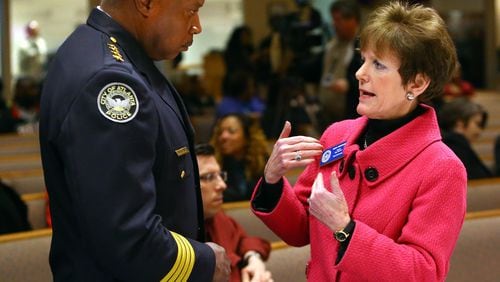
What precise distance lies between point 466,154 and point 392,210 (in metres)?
2.71

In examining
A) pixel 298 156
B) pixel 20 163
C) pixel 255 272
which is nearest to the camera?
pixel 298 156

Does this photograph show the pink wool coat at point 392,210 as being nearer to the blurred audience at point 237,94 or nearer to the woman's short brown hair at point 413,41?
the woman's short brown hair at point 413,41

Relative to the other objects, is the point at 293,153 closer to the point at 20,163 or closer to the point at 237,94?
the point at 20,163

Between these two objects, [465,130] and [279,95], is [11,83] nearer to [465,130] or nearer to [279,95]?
[279,95]

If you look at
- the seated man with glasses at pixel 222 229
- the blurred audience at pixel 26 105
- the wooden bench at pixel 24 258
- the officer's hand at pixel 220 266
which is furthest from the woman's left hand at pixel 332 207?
the blurred audience at pixel 26 105

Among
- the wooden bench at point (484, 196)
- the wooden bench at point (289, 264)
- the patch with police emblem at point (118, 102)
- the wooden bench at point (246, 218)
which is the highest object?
the patch with police emblem at point (118, 102)

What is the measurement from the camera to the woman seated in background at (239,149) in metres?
4.20

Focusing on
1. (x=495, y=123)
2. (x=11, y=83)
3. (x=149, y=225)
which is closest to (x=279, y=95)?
(x=495, y=123)

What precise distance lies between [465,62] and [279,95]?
7219 millimetres

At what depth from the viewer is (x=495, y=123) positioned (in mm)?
6855

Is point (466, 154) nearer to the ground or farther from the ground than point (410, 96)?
nearer to the ground

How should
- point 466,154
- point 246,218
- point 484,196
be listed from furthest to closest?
point 466,154
point 484,196
point 246,218

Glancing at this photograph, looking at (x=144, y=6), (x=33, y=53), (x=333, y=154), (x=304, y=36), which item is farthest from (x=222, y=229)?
(x=33, y=53)

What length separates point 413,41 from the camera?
62.1 inches
